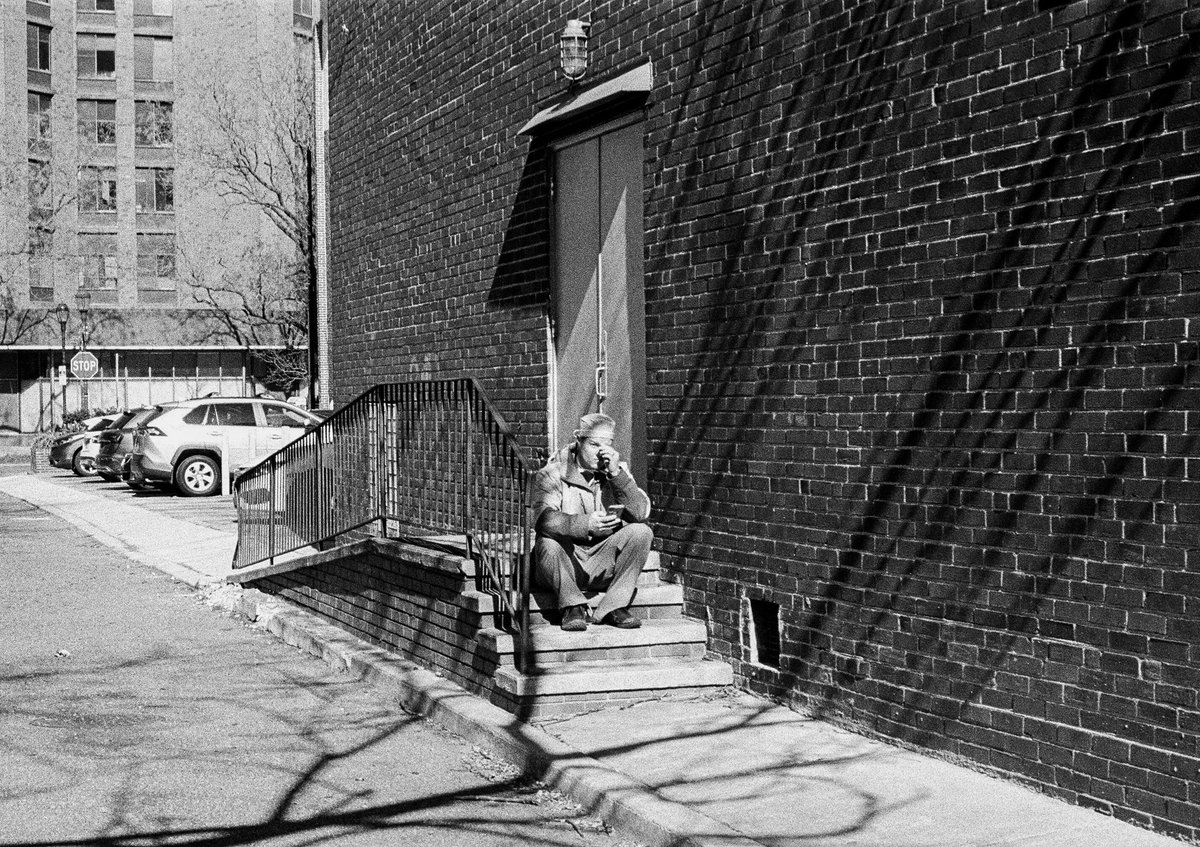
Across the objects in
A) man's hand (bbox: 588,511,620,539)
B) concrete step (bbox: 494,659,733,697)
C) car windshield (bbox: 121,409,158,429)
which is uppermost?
car windshield (bbox: 121,409,158,429)

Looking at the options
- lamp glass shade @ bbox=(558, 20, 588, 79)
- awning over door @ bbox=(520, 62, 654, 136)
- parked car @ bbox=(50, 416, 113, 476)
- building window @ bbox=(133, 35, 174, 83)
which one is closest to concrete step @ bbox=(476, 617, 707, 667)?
awning over door @ bbox=(520, 62, 654, 136)

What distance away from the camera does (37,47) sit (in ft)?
211

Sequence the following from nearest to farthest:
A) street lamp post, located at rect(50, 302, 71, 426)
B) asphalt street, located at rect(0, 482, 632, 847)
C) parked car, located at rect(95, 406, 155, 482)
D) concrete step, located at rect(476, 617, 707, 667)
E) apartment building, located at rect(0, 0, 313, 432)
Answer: asphalt street, located at rect(0, 482, 632, 847) → concrete step, located at rect(476, 617, 707, 667) → parked car, located at rect(95, 406, 155, 482) → street lamp post, located at rect(50, 302, 71, 426) → apartment building, located at rect(0, 0, 313, 432)

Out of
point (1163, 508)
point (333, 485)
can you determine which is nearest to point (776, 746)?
point (1163, 508)

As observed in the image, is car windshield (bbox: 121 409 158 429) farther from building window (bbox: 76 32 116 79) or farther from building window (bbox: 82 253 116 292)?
building window (bbox: 76 32 116 79)

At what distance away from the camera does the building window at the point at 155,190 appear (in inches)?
2549

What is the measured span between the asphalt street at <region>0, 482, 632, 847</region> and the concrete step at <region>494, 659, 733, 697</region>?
0.49m

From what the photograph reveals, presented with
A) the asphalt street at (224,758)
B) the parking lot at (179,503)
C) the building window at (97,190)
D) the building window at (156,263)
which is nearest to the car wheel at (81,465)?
the parking lot at (179,503)

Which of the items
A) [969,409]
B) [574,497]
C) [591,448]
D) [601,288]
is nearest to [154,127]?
[601,288]

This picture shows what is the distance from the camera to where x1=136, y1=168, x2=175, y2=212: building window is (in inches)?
2549

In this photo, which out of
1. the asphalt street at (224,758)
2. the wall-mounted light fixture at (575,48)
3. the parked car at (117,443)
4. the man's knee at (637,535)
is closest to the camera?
the asphalt street at (224,758)

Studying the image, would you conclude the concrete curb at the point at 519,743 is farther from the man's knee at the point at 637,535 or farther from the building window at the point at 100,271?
the building window at the point at 100,271

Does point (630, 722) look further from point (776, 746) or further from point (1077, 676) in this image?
point (1077, 676)

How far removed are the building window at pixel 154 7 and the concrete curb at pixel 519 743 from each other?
59607 millimetres
